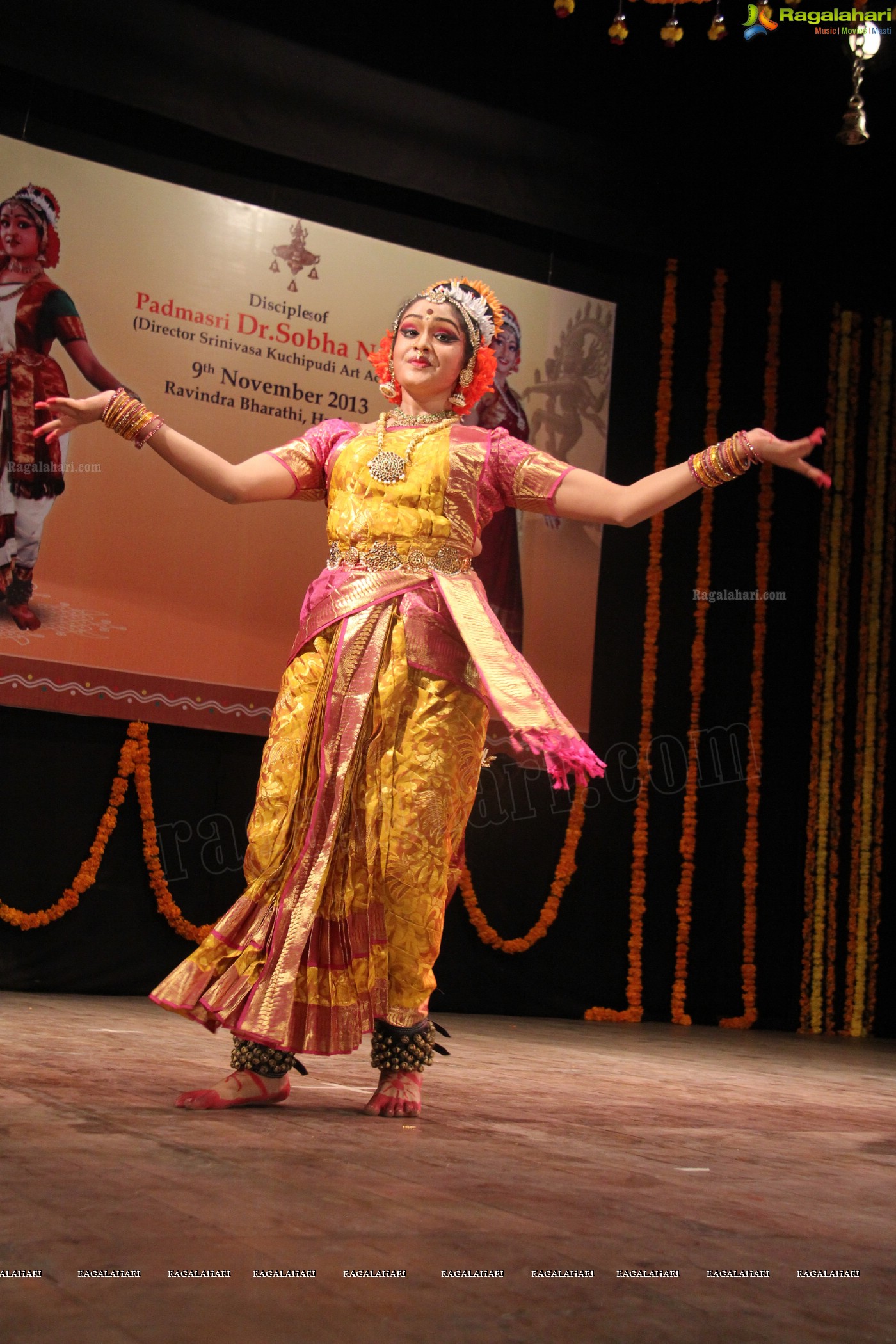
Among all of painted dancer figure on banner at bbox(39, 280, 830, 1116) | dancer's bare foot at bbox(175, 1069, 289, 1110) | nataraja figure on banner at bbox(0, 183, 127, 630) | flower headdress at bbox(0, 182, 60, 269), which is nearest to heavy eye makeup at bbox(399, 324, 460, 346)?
painted dancer figure on banner at bbox(39, 280, 830, 1116)

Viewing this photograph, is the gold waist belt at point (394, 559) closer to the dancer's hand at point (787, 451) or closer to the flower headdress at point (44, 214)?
the dancer's hand at point (787, 451)

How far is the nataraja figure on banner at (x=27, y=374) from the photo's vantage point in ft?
14.1

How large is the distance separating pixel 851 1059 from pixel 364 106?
12.5ft

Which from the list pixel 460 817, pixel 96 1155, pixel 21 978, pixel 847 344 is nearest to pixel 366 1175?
pixel 96 1155

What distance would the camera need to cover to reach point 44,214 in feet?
14.3

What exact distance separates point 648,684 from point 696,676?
238mm

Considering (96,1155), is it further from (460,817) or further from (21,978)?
(21,978)

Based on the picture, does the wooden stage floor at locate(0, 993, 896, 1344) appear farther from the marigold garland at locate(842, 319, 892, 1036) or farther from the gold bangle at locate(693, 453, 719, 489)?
the marigold garland at locate(842, 319, 892, 1036)

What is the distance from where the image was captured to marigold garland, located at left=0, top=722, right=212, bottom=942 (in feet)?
14.5

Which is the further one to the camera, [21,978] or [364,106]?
[364,106]

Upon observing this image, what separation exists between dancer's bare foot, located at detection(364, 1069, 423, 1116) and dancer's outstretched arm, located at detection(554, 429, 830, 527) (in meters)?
1.02

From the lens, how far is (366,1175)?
1.60m

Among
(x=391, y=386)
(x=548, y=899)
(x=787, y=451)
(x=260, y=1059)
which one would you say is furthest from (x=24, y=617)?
(x=787, y=451)

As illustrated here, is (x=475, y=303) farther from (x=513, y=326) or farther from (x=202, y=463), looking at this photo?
(x=513, y=326)
